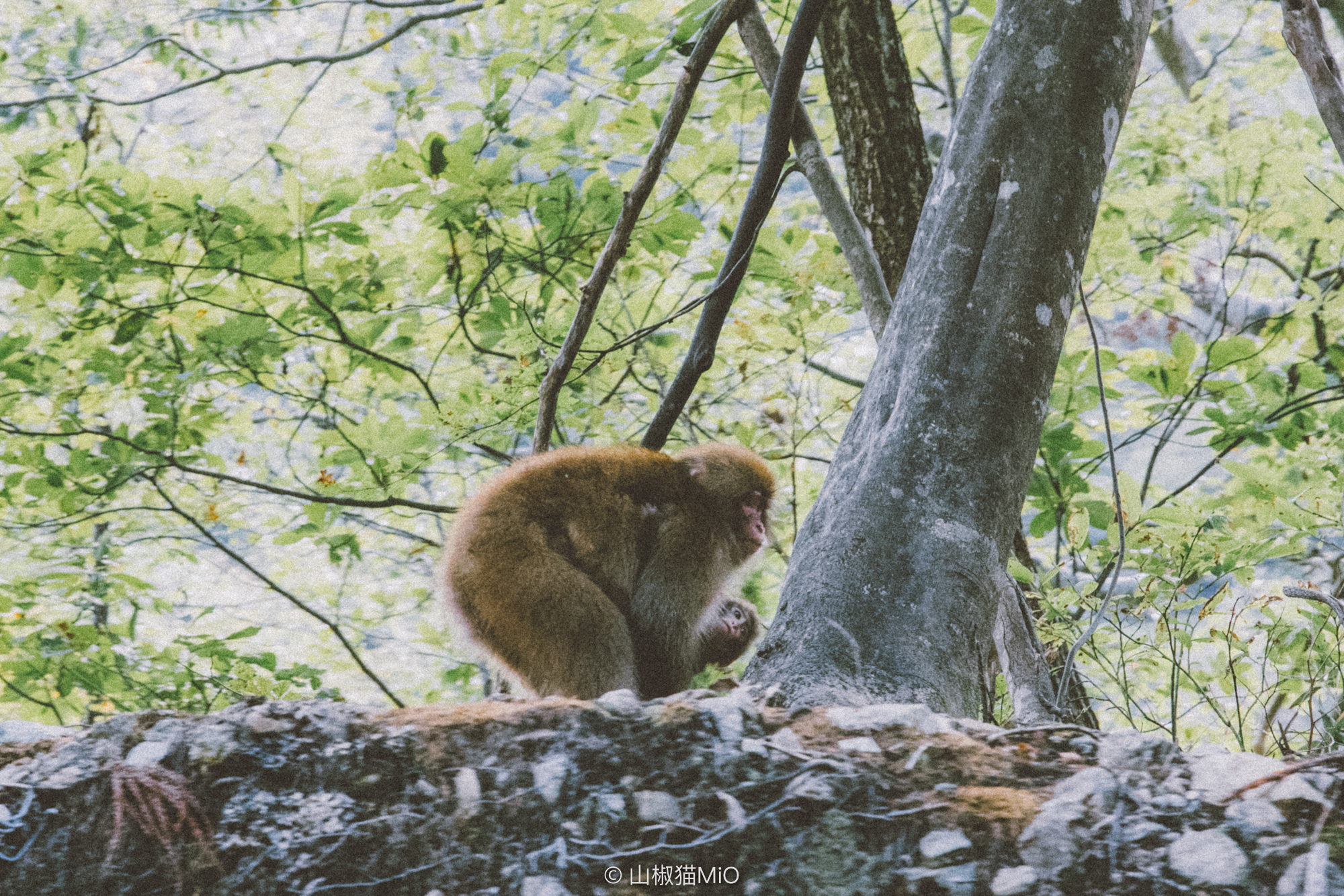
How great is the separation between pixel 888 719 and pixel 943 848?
255 millimetres

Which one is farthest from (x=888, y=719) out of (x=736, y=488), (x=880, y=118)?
(x=880, y=118)

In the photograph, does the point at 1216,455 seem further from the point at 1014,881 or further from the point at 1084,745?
the point at 1014,881

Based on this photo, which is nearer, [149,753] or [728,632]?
[149,753]

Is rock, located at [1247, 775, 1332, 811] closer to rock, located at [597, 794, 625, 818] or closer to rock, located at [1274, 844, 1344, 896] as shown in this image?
rock, located at [1274, 844, 1344, 896]

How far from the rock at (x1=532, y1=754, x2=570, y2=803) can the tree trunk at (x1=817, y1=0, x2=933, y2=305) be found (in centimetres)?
Result: 281

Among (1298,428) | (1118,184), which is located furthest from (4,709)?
(1118,184)

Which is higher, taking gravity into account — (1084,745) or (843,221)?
(843,221)

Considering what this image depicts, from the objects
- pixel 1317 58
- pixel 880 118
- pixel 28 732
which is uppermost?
pixel 880 118

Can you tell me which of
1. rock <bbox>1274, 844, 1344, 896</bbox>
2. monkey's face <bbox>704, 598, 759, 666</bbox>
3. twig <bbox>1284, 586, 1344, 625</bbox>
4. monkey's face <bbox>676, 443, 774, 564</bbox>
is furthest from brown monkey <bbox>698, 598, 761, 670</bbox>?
rock <bbox>1274, 844, 1344, 896</bbox>

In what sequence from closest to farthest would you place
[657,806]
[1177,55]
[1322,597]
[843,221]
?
1. [657,806]
2. [1322,597]
3. [843,221]
4. [1177,55]

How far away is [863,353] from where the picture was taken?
546 centimetres

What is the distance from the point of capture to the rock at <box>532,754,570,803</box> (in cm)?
133

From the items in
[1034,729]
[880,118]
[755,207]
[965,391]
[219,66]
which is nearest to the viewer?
[1034,729]

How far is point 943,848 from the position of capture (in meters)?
1.23
